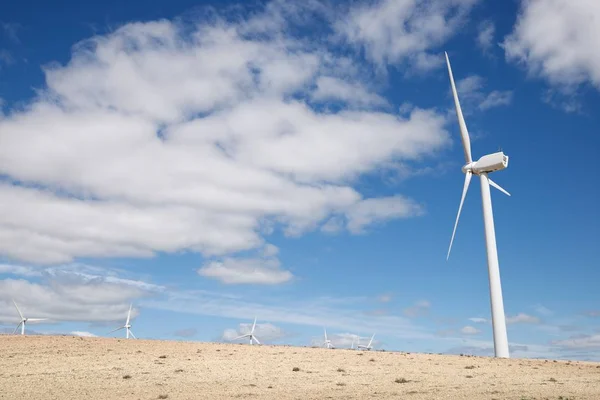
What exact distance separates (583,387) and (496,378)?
7348 mm

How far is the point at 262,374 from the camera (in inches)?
1927

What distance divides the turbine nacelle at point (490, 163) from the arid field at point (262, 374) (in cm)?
2422

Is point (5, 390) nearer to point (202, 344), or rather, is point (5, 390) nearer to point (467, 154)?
point (202, 344)

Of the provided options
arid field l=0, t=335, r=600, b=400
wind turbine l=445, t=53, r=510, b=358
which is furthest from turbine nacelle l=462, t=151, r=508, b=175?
arid field l=0, t=335, r=600, b=400

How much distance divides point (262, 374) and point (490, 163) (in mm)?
41138

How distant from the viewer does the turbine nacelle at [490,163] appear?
72.9 meters

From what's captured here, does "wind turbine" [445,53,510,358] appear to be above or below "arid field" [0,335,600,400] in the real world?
above

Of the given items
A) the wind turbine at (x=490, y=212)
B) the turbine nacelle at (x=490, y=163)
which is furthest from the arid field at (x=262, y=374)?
the turbine nacelle at (x=490, y=163)

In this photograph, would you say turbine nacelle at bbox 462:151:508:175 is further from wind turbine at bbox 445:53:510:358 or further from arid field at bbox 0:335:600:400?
arid field at bbox 0:335:600:400

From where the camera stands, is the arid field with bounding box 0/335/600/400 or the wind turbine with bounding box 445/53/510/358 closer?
the arid field with bounding box 0/335/600/400

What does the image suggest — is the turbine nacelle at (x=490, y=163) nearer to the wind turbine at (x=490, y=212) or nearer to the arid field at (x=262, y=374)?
the wind turbine at (x=490, y=212)

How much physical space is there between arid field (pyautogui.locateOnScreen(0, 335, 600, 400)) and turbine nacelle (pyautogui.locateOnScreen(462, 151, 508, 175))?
2422cm

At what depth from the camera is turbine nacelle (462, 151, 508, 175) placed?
72875 millimetres

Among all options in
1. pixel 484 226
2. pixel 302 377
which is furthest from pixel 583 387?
pixel 484 226
